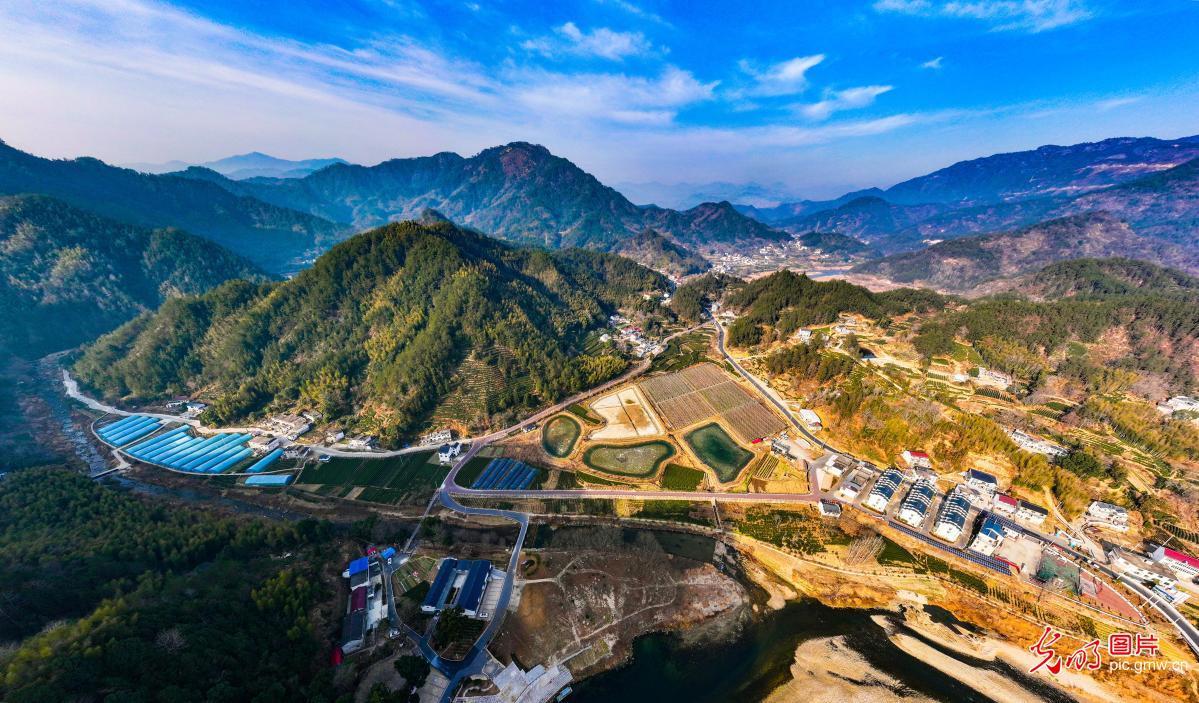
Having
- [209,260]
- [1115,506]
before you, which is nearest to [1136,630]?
[1115,506]

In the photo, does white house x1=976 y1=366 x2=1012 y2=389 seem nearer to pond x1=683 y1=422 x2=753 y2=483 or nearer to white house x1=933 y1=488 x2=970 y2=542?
white house x1=933 y1=488 x2=970 y2=542

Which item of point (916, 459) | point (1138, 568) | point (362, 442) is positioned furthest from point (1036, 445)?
point (362, 442)

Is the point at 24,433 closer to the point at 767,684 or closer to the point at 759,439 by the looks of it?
the point at 767,684

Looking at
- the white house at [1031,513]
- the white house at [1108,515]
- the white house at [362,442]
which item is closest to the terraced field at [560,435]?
the white house at [362,442]

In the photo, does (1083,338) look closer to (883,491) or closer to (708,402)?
(883,491)

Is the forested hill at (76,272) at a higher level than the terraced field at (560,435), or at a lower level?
higher

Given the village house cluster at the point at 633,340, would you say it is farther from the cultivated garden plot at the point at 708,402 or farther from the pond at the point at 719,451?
the pond at the point at 719,451
